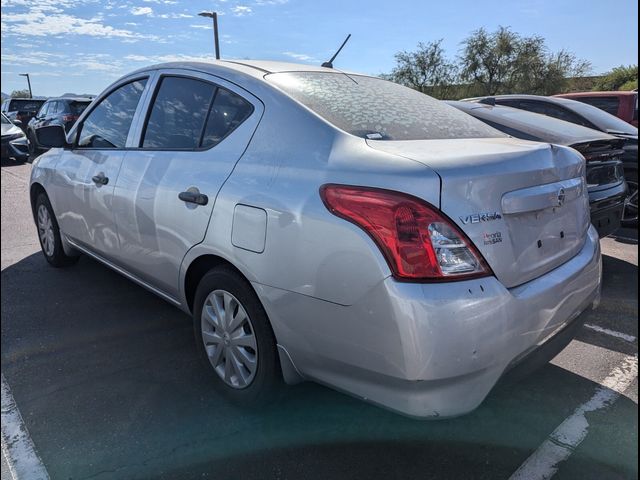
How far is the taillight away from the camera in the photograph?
1767mm

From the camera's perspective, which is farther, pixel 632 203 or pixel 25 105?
pixel 25 105

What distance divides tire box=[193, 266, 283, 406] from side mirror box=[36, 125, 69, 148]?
86.1 inches

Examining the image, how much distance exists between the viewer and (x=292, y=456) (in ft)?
7.43

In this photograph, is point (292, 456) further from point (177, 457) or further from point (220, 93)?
point (220, 93)

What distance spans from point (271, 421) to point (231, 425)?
196 mm

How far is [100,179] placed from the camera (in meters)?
3.38

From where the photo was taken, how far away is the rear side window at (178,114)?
2.77 meters

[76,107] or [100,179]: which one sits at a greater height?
[76,107]

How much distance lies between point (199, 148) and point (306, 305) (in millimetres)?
1169

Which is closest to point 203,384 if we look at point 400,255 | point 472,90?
point 400,255

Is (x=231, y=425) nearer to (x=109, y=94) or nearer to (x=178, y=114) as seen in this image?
(x=178, y=114)

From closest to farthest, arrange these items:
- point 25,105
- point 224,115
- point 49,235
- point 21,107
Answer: point 224,115 → point 49,235 → point 21,107 → point 25,105

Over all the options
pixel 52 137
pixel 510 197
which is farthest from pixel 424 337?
pixel 52 137

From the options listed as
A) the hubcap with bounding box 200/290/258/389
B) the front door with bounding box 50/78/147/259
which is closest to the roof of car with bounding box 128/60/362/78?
the front door with bounding box 50/78/147/259
